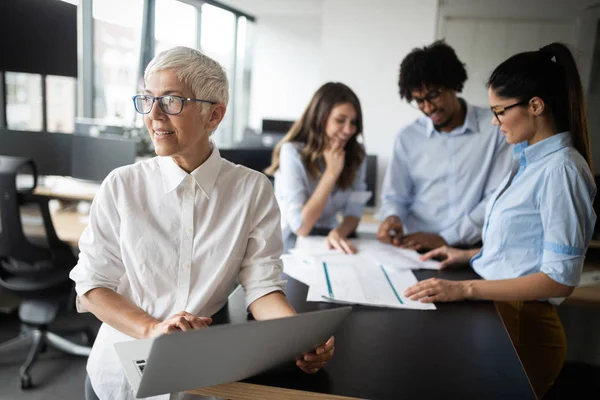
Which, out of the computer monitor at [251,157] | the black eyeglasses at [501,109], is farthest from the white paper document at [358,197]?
the black eyeglasses at [501,109]

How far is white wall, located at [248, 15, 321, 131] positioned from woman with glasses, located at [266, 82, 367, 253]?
5210 millimetres

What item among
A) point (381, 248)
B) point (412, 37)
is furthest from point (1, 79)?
point (412, 37)

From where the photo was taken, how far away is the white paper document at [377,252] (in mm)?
1786

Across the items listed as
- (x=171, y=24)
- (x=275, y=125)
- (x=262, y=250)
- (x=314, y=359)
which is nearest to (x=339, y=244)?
(x=262, y=250)

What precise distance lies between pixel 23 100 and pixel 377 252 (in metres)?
1.57

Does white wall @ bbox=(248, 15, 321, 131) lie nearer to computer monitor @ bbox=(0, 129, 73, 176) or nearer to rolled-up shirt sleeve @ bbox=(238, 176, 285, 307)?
computer monitor @ bbox=(0, 129, 73, 176)

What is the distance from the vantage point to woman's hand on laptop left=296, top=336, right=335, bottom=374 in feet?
3.27

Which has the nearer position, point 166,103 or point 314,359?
point 314,359

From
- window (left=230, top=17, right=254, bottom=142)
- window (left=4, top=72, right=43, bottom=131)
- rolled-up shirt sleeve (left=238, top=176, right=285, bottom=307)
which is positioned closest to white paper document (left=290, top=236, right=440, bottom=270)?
rolled-up shirt sleeve (left=238, top=176, right=285, bottom=307)

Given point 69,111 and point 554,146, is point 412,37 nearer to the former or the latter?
point 69,111

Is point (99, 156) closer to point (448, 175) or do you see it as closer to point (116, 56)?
point (116, 56)

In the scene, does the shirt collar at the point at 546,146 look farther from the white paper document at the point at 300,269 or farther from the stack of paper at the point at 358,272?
the white paper document at the point at 300,269

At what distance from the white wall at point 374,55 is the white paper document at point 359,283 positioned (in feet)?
10.2

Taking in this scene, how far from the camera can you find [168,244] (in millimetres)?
1215
